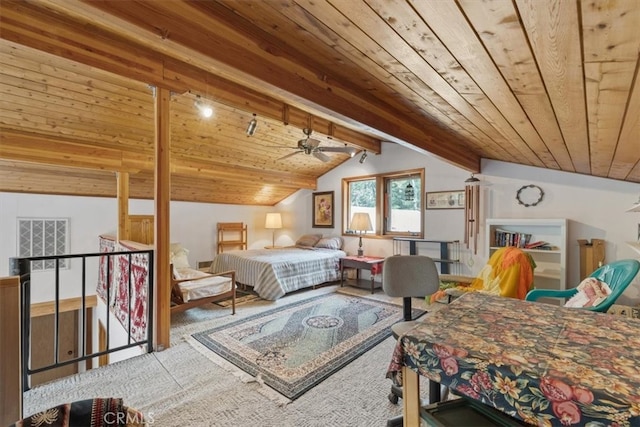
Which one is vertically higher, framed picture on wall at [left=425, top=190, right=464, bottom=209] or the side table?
framed picture on wall at [left=425, top=190, right=464, bottom=209]

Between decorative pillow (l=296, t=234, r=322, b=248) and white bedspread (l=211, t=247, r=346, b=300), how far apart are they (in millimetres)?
553

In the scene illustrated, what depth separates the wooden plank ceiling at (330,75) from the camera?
991 mm

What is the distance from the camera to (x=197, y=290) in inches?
133

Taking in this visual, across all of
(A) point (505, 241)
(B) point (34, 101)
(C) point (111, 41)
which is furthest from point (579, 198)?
(B) point (34, 101)

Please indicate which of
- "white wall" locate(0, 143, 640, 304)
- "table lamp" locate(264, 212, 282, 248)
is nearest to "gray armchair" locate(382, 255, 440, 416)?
"white wall" locate(0, 143, 640, 304)

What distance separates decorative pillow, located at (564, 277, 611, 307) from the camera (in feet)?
7.73

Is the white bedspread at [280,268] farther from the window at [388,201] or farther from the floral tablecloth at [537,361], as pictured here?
the floral tablecloth at [537,361]

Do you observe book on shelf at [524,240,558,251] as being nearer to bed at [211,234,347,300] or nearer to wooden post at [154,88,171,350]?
bed at [211,234,347,300]

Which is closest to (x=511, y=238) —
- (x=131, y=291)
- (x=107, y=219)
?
(x=131, y=291)

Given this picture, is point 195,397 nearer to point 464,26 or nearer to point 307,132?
point 464,26

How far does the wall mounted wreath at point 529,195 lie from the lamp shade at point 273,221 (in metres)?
4.73

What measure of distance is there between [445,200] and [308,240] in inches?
113

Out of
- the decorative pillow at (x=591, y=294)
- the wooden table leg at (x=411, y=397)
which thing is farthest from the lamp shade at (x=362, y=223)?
the wooden table leg at (x=411, y=397)

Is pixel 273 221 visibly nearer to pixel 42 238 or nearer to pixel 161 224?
pixel 42 238
